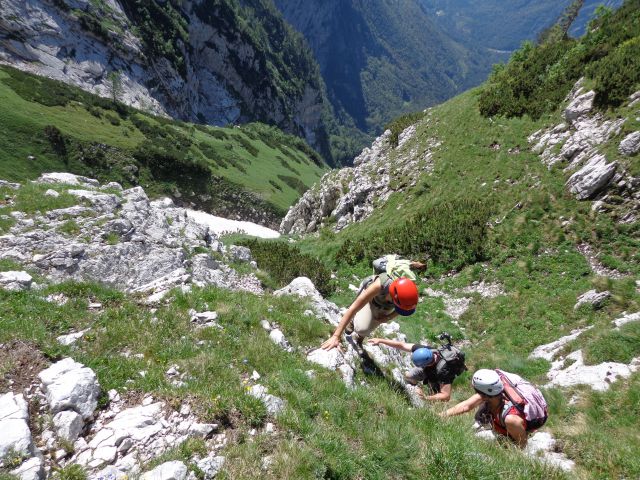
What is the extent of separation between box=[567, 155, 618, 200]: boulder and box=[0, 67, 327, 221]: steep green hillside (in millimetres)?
61428

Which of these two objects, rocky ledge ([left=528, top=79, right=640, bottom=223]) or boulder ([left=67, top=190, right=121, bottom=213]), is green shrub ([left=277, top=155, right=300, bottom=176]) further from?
boulder ([left=67, top=190, right=121, bottom=213])

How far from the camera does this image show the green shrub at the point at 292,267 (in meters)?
21.6

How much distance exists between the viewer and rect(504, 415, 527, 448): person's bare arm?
6000 millimetres

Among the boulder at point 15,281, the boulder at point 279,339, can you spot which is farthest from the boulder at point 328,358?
the boulder at point 15,281

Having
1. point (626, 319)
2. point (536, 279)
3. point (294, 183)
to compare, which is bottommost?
point (626, 319)

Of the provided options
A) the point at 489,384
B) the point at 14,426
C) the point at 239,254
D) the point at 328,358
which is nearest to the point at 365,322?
the point at 328,358

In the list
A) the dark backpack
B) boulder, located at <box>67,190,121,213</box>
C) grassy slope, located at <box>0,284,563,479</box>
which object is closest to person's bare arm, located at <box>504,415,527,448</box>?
grassy slope, located at <box>0,284,563,479</box>

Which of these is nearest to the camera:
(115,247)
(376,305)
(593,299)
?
(376,305)

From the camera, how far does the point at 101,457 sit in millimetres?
4375

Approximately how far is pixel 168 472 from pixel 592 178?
21654mm

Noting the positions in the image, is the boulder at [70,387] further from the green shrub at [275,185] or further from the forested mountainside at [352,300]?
the green shrub at [275,185]

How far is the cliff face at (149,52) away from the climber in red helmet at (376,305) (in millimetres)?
108340

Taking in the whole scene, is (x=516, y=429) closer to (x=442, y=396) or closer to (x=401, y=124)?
(x=442, y=396)

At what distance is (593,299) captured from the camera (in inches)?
525
